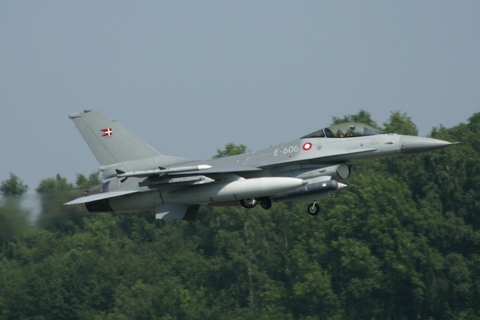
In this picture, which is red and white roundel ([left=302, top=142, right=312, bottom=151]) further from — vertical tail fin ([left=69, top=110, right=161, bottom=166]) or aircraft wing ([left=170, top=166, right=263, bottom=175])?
vertical tail fin ([left=69, top=110, right=161, bottom=166])

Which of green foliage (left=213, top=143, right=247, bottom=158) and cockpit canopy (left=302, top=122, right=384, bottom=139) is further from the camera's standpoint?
green foliage (left=213, top=143, right=247, bottom=158)

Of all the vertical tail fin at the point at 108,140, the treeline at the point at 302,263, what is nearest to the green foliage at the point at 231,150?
the treeline at the point at 302,263

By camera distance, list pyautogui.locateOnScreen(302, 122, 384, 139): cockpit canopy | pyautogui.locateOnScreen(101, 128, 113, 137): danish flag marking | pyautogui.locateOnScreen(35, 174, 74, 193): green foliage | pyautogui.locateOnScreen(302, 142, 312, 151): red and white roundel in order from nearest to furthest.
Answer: pyautogui.locateOnScreen(302, 122, 384, 139): cockpit canopy
pyautogui.locateOnScreen(302, 142, 312, 151): red and white roundel
pyautogui.locateOnScreen(101, 128, 113, 137): danish flag marking
pyautogui.locateOnScreen(35, 174, 74, 193): green foliage

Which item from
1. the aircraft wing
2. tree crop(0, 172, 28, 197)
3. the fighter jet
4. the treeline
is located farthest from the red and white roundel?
tree crop(0, 172, 28, 197)

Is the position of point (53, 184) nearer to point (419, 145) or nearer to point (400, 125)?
point (400, 125)

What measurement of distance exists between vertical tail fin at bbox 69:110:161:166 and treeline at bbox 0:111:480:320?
18109 mm

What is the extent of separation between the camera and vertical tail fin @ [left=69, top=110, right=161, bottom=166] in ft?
75.4

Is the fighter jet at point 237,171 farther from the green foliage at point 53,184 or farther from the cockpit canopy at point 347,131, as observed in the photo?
the green foliage at point 53,184

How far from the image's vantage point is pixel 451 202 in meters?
45.9

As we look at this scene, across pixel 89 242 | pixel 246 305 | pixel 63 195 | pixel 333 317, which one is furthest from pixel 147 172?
pixel 89 242

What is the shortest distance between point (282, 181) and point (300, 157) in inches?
47.8

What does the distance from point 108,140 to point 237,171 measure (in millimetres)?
3935

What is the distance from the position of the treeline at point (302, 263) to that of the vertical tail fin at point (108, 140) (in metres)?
18.1

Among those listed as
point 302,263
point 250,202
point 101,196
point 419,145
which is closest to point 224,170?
point 250,202
